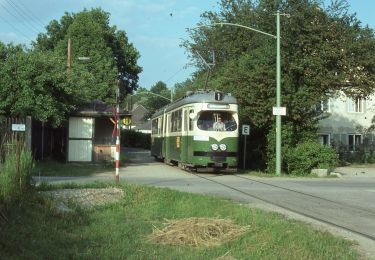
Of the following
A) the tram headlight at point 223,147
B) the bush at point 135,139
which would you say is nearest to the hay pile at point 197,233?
the tram headlight at point 223,147

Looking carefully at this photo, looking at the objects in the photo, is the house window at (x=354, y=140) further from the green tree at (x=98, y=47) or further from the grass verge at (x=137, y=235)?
the grass verge at (x=137, y=235)

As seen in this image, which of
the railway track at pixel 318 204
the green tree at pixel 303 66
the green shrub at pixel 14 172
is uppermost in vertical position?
the green tree at pixel 303 66

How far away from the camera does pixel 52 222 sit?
1019 cm

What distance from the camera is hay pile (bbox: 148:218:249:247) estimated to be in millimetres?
8773

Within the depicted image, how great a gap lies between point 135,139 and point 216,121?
57.4m

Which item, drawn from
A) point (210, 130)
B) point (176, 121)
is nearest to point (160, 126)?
point (176, 121)

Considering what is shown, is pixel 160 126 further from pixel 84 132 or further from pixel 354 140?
pixel 354 140

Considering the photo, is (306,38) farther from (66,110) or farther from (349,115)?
(349,115)

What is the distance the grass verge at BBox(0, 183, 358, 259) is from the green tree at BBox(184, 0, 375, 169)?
61.3 feet

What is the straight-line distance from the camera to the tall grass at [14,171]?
1080 cm

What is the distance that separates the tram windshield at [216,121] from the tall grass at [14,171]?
45.4 feet

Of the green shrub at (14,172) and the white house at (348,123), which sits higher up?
the white house at (348,123)

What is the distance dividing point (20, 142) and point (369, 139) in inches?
1858

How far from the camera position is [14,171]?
1128cm
